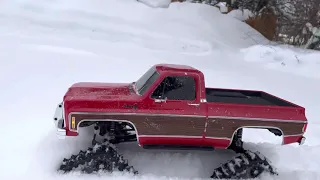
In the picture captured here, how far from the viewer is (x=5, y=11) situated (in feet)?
47.2

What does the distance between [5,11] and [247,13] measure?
37.4 ft

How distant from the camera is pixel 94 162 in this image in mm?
4527

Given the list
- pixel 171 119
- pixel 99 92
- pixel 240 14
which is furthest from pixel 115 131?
pixel 240 14

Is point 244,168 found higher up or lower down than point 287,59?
lower down

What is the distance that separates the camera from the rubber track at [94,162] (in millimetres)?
4535

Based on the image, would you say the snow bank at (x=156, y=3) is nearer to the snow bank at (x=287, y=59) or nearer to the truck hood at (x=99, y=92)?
the snow bank at (x=287, y=59)

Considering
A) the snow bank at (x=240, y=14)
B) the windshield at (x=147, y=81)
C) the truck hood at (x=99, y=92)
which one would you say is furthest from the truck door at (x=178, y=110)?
the snow bank at (x=240, y=14)

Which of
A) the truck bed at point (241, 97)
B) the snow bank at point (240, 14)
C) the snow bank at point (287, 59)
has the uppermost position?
the snow bank at point (240, 14)

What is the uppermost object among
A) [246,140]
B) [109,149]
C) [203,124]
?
[203,124]

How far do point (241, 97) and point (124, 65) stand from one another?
5.16m

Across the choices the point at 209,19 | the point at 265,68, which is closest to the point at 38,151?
the point at 265,68

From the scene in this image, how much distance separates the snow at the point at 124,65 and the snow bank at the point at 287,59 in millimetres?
35

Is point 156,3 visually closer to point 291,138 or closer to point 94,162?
point 291,138

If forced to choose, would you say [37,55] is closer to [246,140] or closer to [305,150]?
[246,140]
